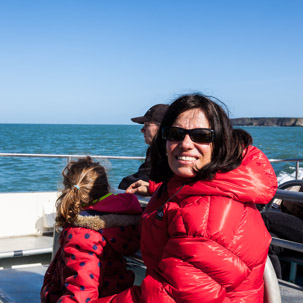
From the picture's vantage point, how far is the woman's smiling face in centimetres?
150

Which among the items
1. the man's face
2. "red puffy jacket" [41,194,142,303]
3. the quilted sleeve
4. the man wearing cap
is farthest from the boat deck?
the man's face

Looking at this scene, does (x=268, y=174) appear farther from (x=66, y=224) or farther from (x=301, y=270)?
(x=301, y=270)

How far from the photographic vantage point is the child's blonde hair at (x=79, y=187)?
187 centimetres

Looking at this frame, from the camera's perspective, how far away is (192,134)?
4.93 ft

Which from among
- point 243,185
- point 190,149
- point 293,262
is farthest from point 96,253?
point 293,262

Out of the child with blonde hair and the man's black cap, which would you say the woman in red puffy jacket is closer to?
the child with blonde hair

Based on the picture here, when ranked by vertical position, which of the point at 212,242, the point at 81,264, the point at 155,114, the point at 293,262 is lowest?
the point at 293,262

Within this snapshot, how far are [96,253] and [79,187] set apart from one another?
30 cm

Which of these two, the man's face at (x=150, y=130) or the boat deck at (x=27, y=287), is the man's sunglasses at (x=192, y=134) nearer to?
the boat deck at (x=27, y=287)

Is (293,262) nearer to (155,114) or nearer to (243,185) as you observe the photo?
(155,114)

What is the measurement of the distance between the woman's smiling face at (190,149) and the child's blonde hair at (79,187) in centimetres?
53

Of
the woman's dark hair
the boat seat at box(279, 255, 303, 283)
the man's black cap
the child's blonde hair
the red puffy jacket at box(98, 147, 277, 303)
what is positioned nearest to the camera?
the red puffy jacket at box(98, 147, 277, 303)

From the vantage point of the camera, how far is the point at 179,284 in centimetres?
129

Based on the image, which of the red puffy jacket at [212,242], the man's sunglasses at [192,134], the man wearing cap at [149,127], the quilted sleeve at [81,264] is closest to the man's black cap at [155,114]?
the man wearing cap at [149,127]
